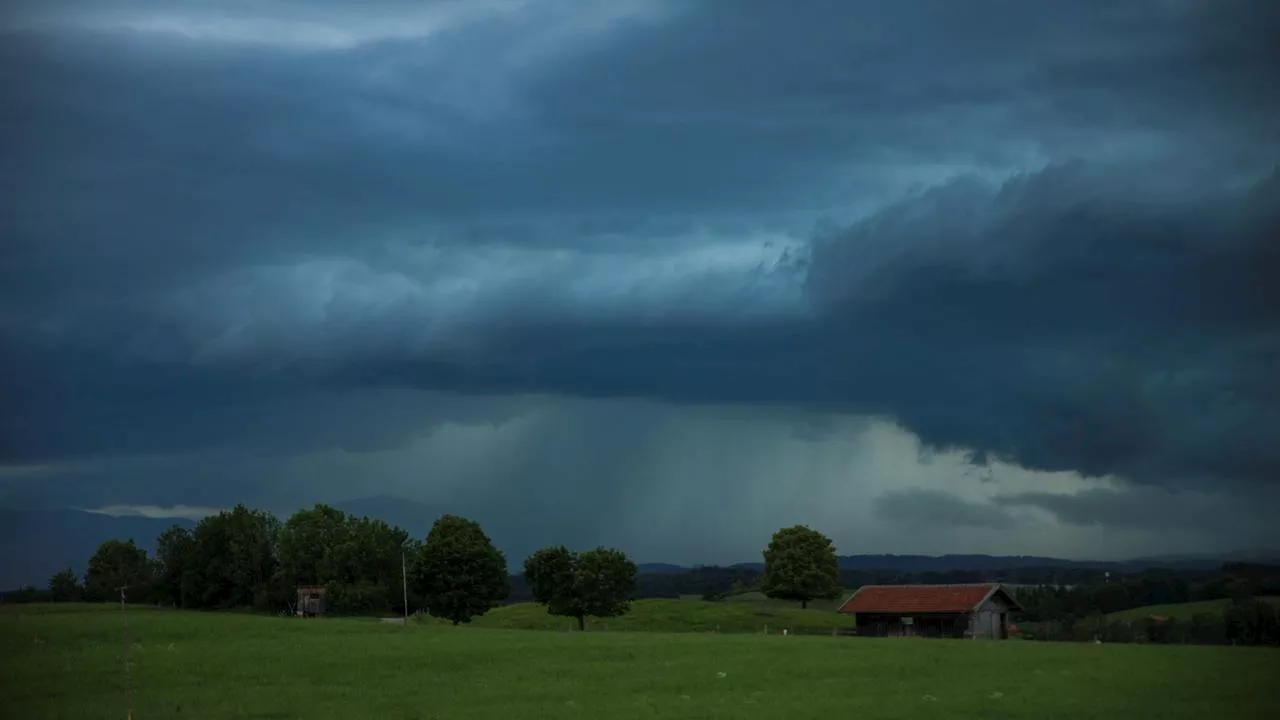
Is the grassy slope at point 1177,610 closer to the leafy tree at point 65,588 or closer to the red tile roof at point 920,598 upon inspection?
the red tile roof at point 920,598

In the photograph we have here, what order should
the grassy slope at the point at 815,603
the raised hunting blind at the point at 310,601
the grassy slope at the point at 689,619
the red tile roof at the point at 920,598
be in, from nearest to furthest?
1. the red tile roof at the point at 920,598
2. the grassy slope at the point at 689,619
3. the raised hunting blind at the point at 310,601
4. the grassy slope at the point at 815,603

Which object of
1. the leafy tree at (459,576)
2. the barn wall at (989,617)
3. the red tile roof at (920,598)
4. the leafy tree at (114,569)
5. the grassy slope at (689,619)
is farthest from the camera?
the leafy tree at (114,569)

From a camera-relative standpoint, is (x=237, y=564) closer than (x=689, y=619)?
No

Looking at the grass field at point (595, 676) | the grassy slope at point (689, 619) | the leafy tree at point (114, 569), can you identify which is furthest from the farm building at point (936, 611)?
the leafy tree at point (114, 569)

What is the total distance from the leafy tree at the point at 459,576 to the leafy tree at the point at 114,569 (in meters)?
69.4

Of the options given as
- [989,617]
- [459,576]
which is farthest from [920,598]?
[459,576]

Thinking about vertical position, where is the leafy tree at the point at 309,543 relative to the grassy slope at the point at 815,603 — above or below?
above

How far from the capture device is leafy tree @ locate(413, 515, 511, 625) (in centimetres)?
12575

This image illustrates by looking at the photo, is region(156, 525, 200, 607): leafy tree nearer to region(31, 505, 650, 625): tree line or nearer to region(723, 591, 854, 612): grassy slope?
region(31, 505, 650, 625): tree line

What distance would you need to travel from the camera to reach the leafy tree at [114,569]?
17862 centimetres

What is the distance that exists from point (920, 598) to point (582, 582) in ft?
121

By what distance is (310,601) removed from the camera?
13462cm

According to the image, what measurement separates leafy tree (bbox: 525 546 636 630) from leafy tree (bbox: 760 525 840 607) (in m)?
26.2

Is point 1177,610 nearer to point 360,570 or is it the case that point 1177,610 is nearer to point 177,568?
point 360,570
